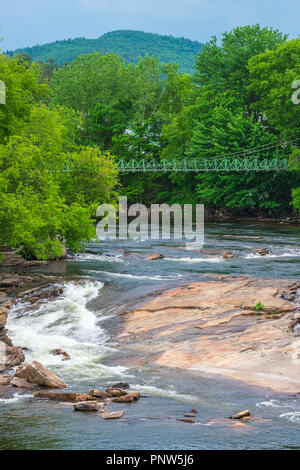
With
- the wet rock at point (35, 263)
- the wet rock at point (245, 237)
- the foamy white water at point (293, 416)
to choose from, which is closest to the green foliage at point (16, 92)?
the wet rock at point (35, 263)

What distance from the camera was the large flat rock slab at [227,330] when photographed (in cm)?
1448

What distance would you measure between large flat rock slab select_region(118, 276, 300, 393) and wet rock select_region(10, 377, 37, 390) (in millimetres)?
3187

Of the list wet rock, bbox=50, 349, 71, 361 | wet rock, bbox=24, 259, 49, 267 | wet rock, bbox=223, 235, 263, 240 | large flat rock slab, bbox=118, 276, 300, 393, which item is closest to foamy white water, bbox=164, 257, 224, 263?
wet rock, bbox=24, 259, 49, 267

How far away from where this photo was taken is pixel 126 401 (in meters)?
12.3

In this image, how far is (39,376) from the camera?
13.5m

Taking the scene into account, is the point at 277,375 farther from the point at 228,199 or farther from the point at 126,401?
the point at 228,199

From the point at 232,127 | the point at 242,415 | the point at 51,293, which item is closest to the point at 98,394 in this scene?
the point at 242,415

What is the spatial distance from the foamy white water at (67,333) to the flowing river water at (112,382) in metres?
0.03

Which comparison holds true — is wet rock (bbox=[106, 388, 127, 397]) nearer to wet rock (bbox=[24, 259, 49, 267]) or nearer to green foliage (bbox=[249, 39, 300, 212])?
wet rock (bbox=[24, 259, 49, 267])

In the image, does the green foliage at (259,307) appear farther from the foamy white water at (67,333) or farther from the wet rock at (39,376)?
the wet rock at (39,376)

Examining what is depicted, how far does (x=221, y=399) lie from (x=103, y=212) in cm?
2065

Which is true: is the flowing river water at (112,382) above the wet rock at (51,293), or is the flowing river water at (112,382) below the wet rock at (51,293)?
below
